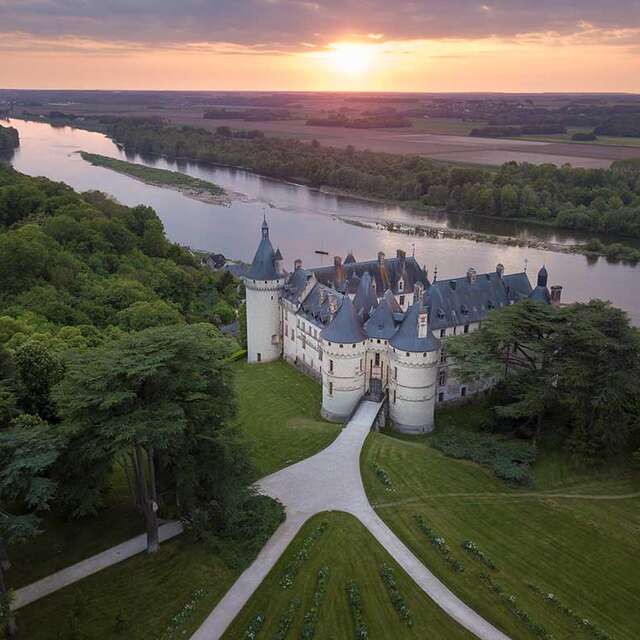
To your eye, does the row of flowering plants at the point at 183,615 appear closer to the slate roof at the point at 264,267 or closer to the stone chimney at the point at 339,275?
the slate roof at the point at 264,267

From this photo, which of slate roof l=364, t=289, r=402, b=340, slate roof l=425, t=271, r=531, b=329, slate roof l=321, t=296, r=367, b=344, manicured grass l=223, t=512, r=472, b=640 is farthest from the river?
manicured grass l=223, t=512, r=472, b=640

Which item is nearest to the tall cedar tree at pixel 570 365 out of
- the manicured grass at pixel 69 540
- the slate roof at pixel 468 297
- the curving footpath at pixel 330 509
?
the slate roof at pixel 468 297

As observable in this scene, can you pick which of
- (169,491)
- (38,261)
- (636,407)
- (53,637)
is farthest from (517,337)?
(38,261)

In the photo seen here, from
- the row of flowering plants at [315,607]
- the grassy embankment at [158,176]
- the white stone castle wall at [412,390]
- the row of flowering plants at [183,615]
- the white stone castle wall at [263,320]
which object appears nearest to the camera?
the row of flowering plants at [183,615]

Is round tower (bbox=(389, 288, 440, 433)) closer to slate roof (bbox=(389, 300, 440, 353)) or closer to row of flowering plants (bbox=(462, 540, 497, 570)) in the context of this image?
slate roof (bbox=(389, 300, 440, 353))

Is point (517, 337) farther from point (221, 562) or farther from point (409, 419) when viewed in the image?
point (221, 562)

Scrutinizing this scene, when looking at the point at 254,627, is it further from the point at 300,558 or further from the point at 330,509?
the point at 330,509
